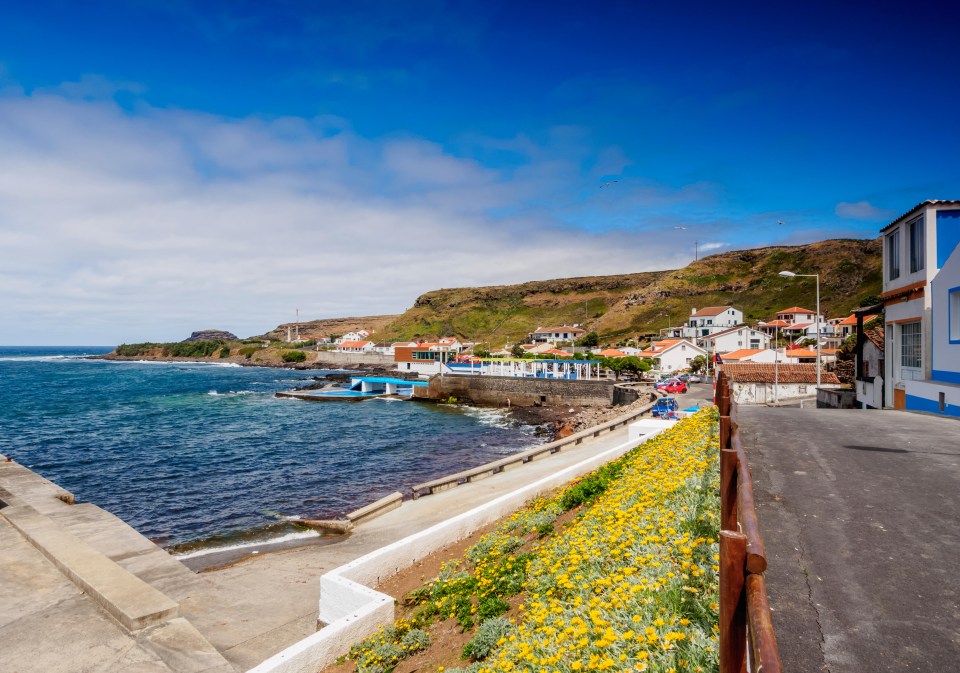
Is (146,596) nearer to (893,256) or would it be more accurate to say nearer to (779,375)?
(893,256)

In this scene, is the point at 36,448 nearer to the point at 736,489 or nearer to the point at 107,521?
the point at 107,521

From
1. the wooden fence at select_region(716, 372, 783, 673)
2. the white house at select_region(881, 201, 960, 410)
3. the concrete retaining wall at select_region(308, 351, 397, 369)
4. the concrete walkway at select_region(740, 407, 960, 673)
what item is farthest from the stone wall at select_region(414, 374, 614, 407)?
the wooden fence at select_region(716, 372, 783, 673)

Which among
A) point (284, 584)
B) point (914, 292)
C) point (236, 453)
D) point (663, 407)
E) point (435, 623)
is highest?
point (914, 292)

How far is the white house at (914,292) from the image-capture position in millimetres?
18156

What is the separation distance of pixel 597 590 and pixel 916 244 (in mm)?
20857

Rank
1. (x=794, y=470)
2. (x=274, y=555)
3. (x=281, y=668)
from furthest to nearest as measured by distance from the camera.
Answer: (x=274, y=555) → (x=794, y=470) → (x=281, y=668)

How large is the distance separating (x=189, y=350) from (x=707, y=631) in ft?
685

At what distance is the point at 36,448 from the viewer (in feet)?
113

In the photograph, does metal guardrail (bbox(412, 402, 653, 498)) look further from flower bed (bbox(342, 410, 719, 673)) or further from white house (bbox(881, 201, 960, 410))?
white house (bbox(881, 201, 960, 410))

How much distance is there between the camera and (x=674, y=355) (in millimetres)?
72938

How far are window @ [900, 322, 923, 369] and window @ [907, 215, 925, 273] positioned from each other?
2.16 meters

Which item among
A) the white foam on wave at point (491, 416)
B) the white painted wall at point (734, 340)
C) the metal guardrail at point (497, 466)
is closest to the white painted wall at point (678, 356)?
the white painted wall at point (734, 340)

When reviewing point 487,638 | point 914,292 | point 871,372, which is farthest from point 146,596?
point 871,372

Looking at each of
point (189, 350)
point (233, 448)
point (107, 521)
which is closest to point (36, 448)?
point (233, 448)
